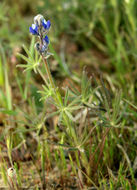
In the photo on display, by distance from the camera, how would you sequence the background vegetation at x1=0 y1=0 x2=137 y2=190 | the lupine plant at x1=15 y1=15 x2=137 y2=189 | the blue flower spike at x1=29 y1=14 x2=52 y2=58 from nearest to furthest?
the blue flower spike at x1=29 y1=14 x2=52 y2=58, the lupine plant at x1=15 y1=15 x2=137 y2=189, the background vegetation at x1=0 y1=0 x2=137 y2=190

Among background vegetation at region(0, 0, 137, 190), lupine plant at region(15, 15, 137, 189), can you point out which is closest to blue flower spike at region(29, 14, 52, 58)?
lupine plant at region(15, 15, 137, 189)

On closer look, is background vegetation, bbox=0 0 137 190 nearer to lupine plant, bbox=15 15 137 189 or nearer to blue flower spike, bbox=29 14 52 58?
lupine plant, bbox=15 15 137 189

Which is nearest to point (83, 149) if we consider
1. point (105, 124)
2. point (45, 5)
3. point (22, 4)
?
point (105, 124)

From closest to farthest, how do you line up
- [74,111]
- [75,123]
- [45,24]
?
[45,24]
[75,123]
[74,111]

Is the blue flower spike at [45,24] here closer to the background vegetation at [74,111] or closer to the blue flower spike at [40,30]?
the blue flower spike at [40,30]

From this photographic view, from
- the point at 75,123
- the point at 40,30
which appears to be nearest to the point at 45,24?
the point at 40,30

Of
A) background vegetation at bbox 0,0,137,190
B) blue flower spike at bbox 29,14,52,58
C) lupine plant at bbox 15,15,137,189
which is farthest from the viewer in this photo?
background vegetation at bbox 0,0,137,190

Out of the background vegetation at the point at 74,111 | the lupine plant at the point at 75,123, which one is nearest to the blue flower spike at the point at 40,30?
the lupine plant at the point at 75,123

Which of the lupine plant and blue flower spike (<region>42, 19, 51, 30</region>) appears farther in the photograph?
the lupine plant

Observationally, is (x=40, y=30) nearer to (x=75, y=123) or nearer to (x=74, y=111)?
(x=75, y=123)

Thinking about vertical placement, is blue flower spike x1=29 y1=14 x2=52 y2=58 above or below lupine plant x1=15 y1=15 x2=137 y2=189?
above
